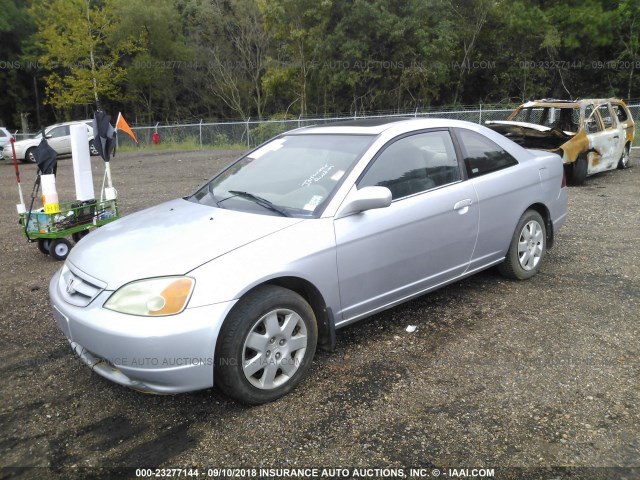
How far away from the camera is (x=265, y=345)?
3154mm

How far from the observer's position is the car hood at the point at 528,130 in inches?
389

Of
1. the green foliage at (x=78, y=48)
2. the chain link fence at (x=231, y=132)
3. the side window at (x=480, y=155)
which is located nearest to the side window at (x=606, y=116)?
the side window at (x=480, y=155)

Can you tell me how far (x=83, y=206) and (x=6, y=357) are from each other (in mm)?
3189

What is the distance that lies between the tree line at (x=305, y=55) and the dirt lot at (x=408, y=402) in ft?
77.1

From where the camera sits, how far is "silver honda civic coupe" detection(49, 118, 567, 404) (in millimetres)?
2926

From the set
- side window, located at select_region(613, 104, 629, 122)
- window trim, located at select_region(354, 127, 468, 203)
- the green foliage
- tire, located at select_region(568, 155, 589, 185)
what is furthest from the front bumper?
the green foliage

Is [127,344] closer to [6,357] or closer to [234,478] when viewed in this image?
[234,478]

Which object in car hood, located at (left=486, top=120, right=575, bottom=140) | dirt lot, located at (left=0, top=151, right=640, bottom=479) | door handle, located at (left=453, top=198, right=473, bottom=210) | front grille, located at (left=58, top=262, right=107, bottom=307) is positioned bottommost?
dirt lot, located at (left=0, top=151, right=640, bottom=479)

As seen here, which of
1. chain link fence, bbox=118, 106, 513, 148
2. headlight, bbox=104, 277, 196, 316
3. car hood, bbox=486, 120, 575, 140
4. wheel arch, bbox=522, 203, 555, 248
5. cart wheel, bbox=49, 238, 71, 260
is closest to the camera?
headlight, bbox=104, 277, 196, 316

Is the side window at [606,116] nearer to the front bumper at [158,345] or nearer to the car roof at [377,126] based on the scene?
the car roof at [377,126]

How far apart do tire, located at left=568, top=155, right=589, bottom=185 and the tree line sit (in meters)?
17.1

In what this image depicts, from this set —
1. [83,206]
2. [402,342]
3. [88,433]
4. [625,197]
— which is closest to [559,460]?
[402,342]

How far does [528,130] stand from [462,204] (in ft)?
21.7

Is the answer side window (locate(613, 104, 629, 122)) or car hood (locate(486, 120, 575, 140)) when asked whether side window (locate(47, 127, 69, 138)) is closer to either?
car hood (locate(486, 120, 575, 140))
